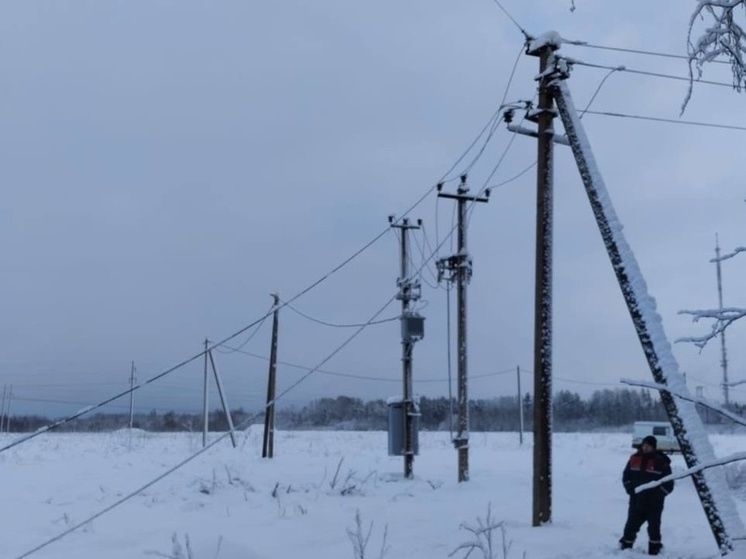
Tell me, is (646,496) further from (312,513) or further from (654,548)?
(312,513)

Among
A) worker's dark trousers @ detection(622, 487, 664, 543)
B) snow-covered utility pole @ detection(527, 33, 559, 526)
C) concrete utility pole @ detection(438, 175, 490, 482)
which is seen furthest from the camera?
concrete utility pole @ detection(438, 175, 490, 482)

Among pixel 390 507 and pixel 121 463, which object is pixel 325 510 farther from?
pixel 121 463

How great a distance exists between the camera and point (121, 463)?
87.8 feet

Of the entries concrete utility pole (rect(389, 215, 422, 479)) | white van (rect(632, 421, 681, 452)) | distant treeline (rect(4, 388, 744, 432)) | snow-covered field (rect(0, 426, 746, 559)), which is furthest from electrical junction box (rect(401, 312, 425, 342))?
distant treeline (rect(4, 388, 744, 432))

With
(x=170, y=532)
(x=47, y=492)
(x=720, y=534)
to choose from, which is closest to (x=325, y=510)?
(x=170, y=532)

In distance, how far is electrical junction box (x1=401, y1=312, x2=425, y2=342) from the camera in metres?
20.1

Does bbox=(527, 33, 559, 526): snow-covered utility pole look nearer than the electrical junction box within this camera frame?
Yes

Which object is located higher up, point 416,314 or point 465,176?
point 465,176

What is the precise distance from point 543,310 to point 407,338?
898 centimetres

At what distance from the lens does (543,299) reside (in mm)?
11352

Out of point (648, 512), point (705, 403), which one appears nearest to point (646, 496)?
point (648, 512)

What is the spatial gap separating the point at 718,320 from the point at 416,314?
16294mm

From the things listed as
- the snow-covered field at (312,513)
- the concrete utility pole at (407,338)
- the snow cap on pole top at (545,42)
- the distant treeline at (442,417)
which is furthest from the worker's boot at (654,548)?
the distant treeline at (442,417)

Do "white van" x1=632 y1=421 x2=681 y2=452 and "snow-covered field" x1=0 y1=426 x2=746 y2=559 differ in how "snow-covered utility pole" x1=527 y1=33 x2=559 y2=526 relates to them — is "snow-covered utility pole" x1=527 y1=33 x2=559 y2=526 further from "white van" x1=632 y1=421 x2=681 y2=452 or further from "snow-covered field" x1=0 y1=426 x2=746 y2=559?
"white van" x1=632 y1=421 x2=681 y2=452
